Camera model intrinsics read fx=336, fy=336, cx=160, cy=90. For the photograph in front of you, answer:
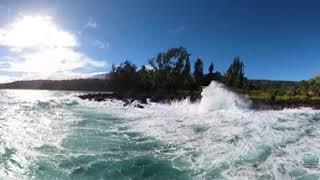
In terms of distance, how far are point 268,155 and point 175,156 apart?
3.43m

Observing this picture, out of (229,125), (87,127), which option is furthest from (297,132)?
(87,127)

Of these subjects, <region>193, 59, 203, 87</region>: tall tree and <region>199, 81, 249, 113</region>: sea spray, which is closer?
<region>199, 81, 249, 113</region>: sea spray

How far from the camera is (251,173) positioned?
10.3 m

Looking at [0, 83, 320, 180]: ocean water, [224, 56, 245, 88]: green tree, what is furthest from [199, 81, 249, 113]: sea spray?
[224, 56, 245, 88]: green tree

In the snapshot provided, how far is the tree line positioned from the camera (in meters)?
81.4

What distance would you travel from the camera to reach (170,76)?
8131 centimetres

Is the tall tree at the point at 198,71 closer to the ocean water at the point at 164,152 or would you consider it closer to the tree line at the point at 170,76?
the tree line at the point at 170,76

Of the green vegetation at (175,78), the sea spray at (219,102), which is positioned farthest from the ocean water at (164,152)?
the green vegetation at (175,78)

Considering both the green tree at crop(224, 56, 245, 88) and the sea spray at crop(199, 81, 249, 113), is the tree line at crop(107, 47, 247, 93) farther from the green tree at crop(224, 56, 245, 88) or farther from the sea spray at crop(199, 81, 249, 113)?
the sea spray at crop(199, 81, 249, 113)

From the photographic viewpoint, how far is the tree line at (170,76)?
81.4 metres

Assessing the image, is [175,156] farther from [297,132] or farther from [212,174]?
[297,132]

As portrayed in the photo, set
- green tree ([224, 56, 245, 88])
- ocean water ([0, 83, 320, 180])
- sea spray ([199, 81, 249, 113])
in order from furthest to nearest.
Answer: green tree ([224, 56, 245, 88])
sea spray ([199, 81, 249, 113])
ocean water ([0, 83, 320, 180])

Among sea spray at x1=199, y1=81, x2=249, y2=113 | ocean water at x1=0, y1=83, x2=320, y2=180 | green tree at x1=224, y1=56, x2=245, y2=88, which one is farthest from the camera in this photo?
green tree at x1=224, y1=56, x2=245, y2=88

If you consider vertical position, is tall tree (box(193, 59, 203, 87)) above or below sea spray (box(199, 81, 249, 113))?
above
